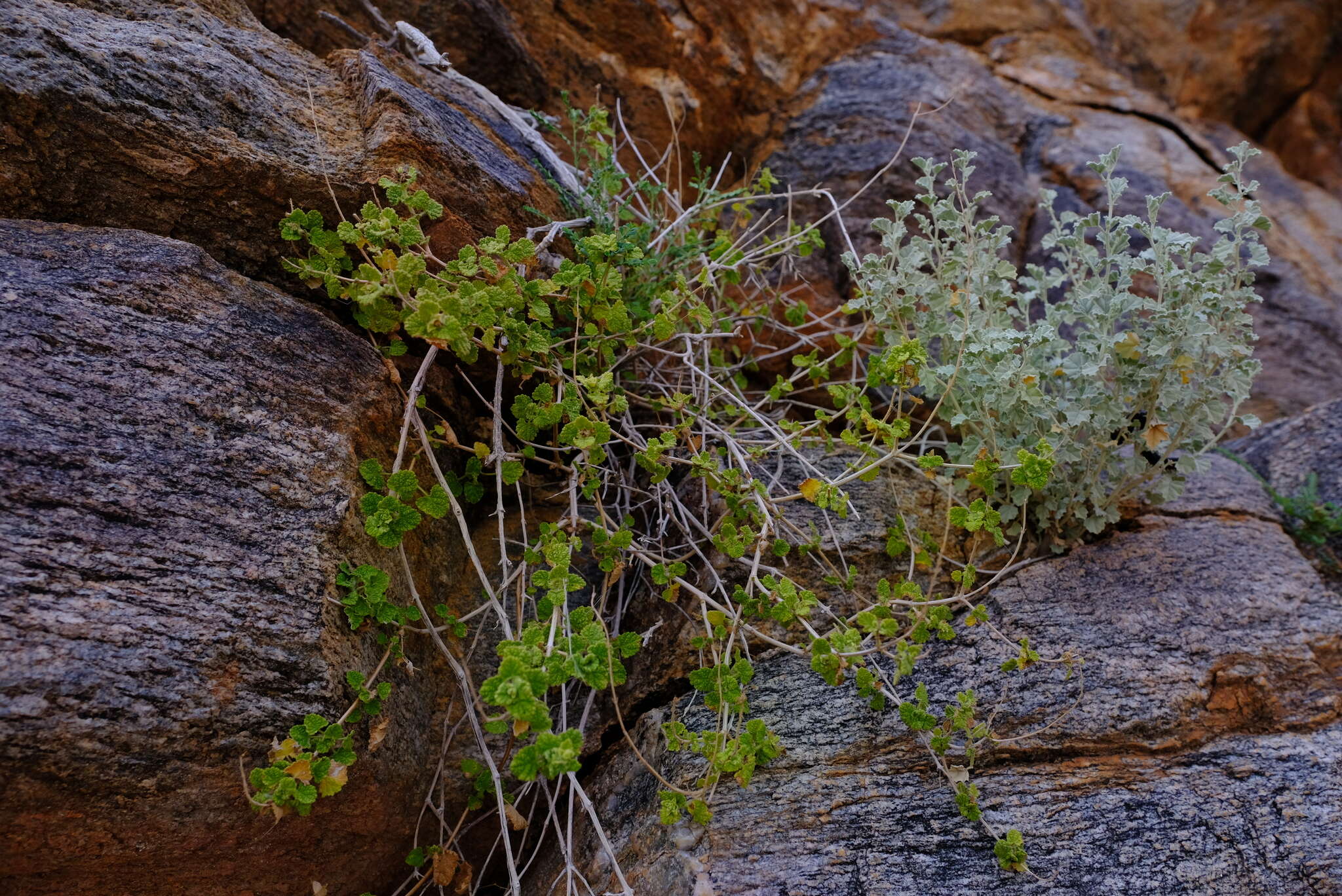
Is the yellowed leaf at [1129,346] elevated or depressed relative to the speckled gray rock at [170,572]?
elevated

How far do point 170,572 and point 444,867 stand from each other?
865 mm

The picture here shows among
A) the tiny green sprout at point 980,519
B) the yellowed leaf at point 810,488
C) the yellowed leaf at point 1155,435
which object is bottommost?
the yellowed leaf at point 810,488

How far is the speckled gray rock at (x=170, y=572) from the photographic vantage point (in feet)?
4.63

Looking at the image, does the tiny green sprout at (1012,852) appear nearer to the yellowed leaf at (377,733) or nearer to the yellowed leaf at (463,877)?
the yellowed leaf at (463,877)

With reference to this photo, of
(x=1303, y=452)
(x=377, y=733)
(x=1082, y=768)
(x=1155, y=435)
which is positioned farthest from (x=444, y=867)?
(x=1303, y=452)

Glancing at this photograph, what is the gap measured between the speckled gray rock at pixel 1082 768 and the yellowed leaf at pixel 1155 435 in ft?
1.21

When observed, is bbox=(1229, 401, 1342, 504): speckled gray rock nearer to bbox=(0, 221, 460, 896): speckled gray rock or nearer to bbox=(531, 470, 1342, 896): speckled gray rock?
bbox=(531, 470, 1342, 896): speckled gray rock

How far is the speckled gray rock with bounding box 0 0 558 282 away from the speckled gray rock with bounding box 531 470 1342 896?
1.55m

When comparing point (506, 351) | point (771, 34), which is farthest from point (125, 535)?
point (771, 34)

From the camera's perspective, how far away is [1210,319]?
7.23ft

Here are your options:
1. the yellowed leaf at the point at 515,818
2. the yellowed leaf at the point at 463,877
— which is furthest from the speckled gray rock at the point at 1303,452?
the yellowed leaf at the point at 463,877

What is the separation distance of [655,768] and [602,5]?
3286 millimetres

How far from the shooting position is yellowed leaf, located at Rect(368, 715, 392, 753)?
67.3 inches

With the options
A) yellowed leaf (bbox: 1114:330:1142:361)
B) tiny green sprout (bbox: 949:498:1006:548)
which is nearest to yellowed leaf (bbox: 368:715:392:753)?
tiny green sprout (bbox: 949:498:1006:548)
